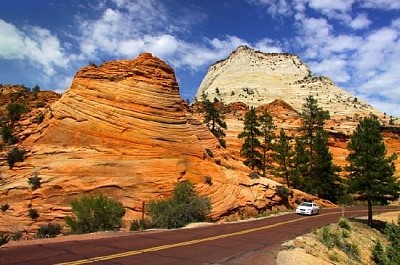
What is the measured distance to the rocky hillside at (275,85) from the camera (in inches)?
4537

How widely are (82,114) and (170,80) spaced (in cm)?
975

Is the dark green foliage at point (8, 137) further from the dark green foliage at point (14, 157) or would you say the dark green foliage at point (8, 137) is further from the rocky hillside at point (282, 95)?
the rocky hillside at point (282, 95)

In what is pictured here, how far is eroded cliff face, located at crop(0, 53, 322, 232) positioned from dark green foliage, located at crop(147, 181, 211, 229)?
227cm

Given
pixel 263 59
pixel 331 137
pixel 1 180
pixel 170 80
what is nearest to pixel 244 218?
pixel 170 80

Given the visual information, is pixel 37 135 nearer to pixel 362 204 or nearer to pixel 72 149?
pixel 72 149

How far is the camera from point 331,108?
112 m

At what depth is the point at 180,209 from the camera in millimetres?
25062

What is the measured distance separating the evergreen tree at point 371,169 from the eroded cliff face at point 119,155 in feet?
25.2

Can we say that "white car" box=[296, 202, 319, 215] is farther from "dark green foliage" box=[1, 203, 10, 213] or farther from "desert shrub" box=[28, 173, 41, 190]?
"dark green foliage" box=[1, 203, 10, 213]

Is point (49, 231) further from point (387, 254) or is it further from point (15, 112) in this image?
point (15, 112)

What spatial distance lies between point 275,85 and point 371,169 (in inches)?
4124

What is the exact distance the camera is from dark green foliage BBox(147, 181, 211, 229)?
2366cm

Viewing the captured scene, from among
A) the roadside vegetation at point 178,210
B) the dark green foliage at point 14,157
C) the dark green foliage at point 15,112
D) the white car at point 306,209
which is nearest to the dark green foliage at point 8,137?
the dark green foliage at point 14,157

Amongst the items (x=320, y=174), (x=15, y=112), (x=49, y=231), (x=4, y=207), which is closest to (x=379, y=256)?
(x=49, y=231)
